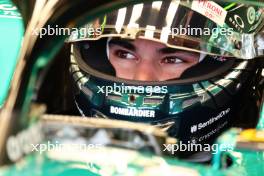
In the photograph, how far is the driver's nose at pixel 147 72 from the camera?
151 cm

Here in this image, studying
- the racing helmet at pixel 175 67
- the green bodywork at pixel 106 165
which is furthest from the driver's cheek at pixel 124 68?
the green bodywork at pixel 106 165

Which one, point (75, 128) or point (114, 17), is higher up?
point (114, 17)

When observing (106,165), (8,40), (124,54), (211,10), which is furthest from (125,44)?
(106,165)

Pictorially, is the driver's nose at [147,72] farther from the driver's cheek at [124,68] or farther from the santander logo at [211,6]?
the santander logo at [211,6]

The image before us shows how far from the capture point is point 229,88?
1523 millimetres

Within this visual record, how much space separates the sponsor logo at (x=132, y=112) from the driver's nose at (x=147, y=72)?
0.31 ft

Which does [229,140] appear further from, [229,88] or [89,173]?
Result: [229,88]

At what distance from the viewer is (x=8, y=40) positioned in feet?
5.57

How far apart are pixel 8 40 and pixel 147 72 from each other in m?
0.47

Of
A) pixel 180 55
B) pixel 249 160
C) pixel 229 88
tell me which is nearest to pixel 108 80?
pixel 180 55

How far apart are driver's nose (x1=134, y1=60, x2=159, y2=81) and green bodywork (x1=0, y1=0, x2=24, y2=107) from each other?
0.37 meters

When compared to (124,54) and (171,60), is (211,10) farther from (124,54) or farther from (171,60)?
(124,54)

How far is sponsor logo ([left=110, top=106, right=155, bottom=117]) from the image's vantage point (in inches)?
57.4

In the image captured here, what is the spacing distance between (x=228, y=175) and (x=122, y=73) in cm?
79
